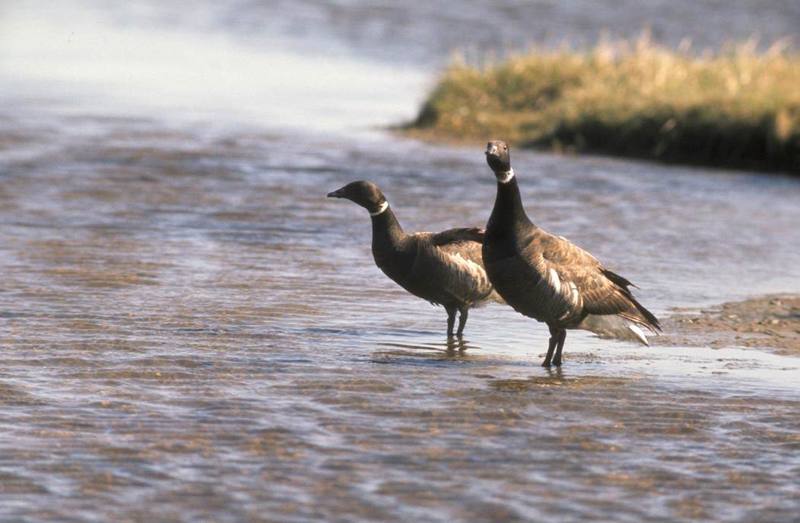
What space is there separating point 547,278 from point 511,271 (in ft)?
0.88

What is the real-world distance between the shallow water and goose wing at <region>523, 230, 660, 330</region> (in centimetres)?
43

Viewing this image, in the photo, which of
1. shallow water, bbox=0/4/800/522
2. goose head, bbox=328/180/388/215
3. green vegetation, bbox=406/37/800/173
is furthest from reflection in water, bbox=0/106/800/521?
green vegetation, bbox=406/37/800/173

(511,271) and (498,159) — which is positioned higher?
(498,159)

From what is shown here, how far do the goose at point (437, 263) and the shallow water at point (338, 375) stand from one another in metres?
0.40

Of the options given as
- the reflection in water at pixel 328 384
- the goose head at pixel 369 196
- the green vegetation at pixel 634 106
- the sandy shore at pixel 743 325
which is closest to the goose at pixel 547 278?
the reflection in water at pixel 328 384

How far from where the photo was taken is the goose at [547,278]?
1103 cm

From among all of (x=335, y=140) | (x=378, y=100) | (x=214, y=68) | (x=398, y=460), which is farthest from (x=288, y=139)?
(x=398, y=460)

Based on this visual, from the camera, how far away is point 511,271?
11008 mm

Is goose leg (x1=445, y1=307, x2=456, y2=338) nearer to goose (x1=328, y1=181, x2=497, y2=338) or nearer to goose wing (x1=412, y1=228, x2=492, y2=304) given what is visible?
goose (x1=328, y1=181, x2=497, y2=338)

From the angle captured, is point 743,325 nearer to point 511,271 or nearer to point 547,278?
point 547,278

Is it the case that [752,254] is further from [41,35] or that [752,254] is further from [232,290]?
[41,35]

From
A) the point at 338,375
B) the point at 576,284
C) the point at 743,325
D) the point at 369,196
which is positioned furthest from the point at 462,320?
the point at 743,325

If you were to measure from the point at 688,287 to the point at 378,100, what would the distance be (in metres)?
18.9

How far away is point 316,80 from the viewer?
3609 cm
